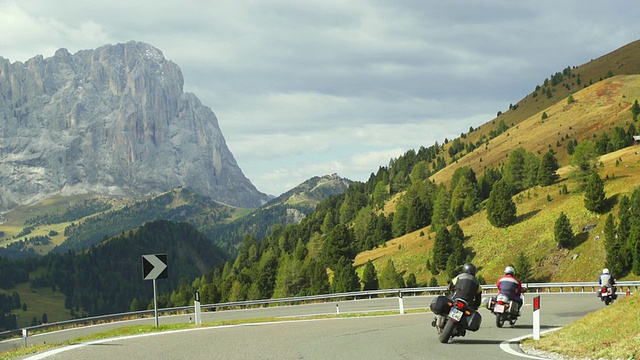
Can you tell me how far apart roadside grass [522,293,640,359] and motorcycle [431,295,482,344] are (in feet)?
3.83

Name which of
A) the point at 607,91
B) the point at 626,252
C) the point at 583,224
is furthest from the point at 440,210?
the point at 607,91

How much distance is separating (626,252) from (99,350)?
68.1 meters

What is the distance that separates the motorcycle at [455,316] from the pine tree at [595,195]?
246ft

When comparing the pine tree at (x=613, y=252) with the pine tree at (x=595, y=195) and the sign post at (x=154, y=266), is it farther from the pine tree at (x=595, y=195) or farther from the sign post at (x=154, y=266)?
the sign post at (x=154, y=266)

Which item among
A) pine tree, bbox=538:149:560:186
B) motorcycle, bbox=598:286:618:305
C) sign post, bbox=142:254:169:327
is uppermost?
pine tree, bbox=538:149:560:186

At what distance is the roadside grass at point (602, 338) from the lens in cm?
1048

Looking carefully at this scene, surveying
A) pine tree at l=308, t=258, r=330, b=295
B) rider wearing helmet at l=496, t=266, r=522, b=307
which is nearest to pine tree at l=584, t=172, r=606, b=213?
pine tree at l=308, t=258, r=330, b=295

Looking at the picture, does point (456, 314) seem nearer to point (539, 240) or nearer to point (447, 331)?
point (447, 331)

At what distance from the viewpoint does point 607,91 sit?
623 feet

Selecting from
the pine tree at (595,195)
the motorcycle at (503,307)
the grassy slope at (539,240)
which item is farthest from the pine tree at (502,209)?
Result: the motorcycle at (503,307)

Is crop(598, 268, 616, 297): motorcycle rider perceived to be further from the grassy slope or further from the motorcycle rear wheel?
the grassy slope

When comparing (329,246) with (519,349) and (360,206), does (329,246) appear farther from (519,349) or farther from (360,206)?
(519,349)

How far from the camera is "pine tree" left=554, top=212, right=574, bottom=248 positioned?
258 ft

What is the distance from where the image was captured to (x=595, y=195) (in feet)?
269
